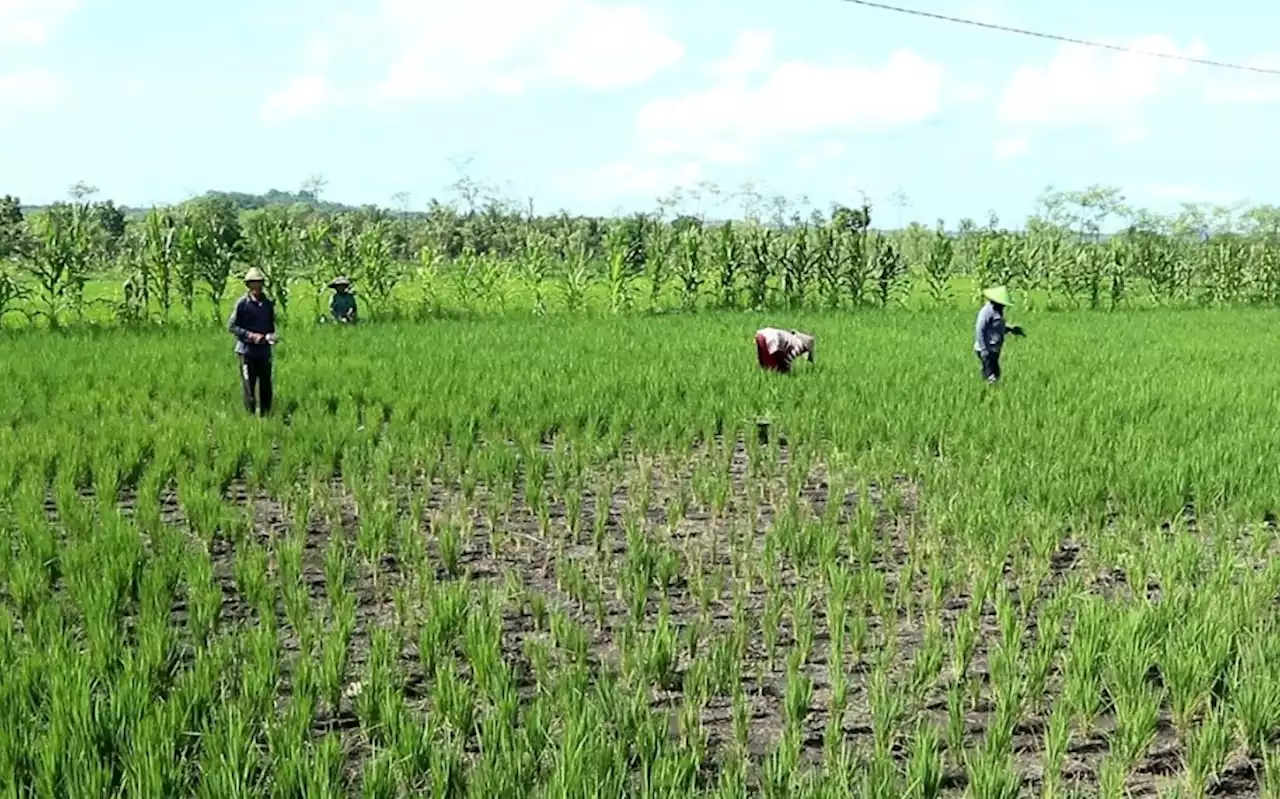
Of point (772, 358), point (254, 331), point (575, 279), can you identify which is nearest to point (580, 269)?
point (575, 279)

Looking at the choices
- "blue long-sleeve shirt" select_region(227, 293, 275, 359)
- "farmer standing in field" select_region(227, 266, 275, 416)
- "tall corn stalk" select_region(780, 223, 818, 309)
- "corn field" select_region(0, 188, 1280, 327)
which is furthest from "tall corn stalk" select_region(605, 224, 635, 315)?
"blue long-sleeve shirt" select_region(227, 293, 275, 359)

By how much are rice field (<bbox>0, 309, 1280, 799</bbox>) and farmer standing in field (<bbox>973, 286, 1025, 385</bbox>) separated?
0.32m

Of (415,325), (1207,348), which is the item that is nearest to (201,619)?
(415,325)

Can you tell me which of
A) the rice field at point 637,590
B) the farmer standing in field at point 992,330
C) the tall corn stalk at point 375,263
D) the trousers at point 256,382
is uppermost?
the tall corn stalk at point 375,263

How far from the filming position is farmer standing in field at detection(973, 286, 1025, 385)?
814 centimetres

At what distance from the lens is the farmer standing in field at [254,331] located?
733 centimetres

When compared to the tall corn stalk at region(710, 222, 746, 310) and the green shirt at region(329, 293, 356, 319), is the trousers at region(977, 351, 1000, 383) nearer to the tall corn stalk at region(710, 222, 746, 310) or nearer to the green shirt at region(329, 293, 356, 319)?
the green shirt at region(329, 293, 356, 319)

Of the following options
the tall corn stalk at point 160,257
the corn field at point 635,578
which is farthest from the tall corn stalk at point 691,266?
the tall corn stalk at point 160,257

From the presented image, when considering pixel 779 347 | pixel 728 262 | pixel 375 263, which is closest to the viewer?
pixel 779 347

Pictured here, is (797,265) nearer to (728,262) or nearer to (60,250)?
(728,262)

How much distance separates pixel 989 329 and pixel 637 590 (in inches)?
211

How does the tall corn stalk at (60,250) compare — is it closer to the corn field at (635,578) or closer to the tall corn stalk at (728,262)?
the corn field at (635,578)

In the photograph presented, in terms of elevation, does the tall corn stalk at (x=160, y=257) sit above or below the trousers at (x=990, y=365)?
above

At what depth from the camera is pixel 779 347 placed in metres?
9.46
